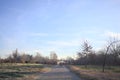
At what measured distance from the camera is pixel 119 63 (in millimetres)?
86125

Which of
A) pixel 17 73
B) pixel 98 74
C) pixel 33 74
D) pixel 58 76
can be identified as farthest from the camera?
pixel 33 74

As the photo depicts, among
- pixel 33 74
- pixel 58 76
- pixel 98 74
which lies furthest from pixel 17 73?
pixel 98 74

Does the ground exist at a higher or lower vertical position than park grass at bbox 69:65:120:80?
higher

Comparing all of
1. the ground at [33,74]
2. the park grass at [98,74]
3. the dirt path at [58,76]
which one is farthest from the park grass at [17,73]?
the park grass at [98,74]

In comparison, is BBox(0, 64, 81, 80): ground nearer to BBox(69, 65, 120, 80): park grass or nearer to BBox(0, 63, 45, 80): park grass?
BBox(0, 63, 45, 80): park grass

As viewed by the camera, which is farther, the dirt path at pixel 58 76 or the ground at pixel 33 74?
the ground at pixel 33 74

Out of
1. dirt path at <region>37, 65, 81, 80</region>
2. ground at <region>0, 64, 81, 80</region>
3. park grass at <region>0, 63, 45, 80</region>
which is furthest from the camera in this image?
park grass at <region>0, 63, 45, 80</region>

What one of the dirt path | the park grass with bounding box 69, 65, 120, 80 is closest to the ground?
the dirt path

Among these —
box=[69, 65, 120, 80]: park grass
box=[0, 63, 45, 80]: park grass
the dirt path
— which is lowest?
box=[69, 65, 120, 80]: park grass

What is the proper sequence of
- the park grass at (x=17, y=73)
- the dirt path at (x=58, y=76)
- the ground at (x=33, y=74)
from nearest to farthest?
1. the dirt path at (x=58, y=76)
2. the ground at (x=33, y=74)
3. the park grass at (x=17, y=73)

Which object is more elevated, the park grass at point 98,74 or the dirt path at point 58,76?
the dirt path at point 58,76

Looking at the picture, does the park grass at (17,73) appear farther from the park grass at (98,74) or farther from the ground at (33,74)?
the park grass at (98,74)

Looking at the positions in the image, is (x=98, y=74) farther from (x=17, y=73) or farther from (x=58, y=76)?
(x=17, y=73)

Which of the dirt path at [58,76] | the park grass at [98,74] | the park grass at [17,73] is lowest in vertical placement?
the park grass at [98,74]
